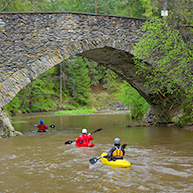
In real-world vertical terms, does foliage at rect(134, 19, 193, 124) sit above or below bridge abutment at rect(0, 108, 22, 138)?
above

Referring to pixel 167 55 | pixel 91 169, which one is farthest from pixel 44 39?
pixel 91 169

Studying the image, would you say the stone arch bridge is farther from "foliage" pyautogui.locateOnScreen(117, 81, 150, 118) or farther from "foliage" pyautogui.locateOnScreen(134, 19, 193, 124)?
"foliage" pyautogui.locateOnScreen(117, 81, 150, 118)

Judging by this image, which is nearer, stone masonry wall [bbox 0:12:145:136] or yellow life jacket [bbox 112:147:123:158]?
yellow life jacket [bbox 112:147:123:158]

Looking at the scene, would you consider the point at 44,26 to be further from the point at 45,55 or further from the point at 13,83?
the point at 13,83

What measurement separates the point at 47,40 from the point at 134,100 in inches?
351

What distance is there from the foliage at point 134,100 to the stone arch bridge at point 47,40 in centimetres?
564

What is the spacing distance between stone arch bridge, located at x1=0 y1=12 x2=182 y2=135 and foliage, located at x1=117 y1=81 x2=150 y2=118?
18.5ft

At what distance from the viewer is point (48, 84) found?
3831 cm

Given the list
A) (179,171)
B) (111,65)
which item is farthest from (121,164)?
(111,65)

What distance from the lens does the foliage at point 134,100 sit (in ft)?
57.8

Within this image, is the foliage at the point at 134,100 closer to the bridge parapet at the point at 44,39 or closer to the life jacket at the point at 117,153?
the bridge parapet at the point at 44,39

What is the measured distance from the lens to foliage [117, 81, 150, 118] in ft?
57.8

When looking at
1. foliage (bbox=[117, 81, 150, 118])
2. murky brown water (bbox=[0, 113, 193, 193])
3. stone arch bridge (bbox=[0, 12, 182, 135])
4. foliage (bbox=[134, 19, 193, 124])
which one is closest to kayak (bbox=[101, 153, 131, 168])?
murky brown water (bbox=[0, 113, 193, 193])

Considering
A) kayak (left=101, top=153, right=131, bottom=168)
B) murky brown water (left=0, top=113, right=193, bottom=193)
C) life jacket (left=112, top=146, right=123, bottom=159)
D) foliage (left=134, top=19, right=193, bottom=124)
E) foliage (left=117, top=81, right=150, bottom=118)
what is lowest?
murky brown water (left=0, top=113, right=193, bottom=193)
